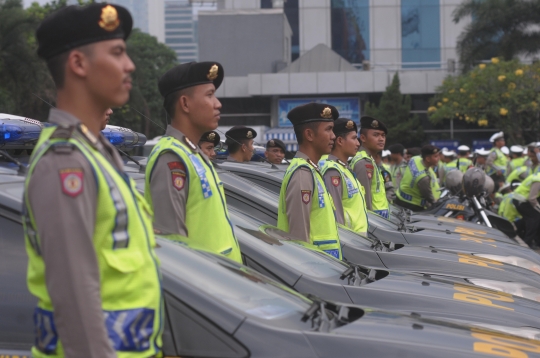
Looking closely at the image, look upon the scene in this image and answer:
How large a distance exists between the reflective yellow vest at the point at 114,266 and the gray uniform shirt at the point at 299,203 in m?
2.57

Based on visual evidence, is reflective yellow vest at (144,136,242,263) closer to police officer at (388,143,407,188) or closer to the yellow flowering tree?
police officer at (388,143,407,188)

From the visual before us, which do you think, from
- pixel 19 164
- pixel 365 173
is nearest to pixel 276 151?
pixel 365 173

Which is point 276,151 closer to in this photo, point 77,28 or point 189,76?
point 189,76

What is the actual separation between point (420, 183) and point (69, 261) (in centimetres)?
1106

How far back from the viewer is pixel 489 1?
38.2 metres

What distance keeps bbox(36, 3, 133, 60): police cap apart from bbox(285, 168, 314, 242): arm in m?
2.62

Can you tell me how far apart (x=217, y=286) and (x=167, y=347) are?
12.0 inches

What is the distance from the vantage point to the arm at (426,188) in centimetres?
1278

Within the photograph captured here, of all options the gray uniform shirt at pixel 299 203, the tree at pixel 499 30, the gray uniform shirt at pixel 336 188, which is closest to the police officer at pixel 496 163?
the gray uniform shirt at pixel 336 188

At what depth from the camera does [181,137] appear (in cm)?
371

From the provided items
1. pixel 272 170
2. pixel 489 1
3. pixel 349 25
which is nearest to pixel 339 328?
pixel 272 170

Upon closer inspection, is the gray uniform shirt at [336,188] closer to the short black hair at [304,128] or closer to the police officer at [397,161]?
the short black hair at [304,128]

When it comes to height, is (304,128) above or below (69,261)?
above

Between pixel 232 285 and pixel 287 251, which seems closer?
pixel 232 285
